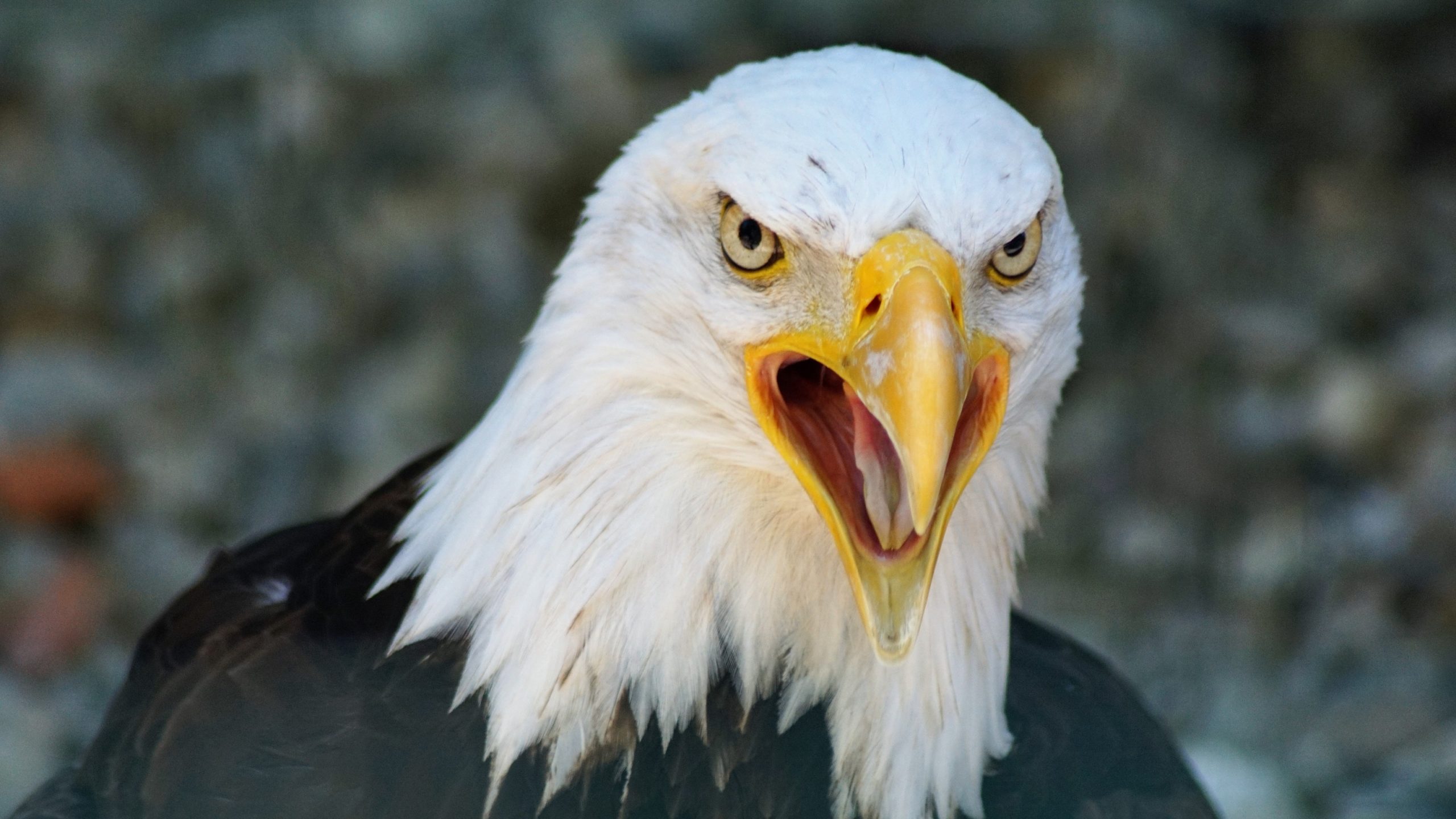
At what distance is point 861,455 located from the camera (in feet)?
4.47

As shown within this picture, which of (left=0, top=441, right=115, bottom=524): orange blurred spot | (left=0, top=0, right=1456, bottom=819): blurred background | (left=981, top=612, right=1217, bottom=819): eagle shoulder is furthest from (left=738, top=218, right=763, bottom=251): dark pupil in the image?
(left=0, top=441, right=115, bottom=524): orange blurred spot

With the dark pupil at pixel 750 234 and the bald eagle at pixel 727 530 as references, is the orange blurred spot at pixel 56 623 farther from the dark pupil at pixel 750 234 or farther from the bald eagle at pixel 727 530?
the dark pupil at pixel 750 234

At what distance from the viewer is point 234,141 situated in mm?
3199

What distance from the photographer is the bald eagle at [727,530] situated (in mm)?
1328

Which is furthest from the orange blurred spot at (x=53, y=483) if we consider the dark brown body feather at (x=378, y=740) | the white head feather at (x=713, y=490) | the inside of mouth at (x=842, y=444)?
the inside of mouth at (x=842, y=444)

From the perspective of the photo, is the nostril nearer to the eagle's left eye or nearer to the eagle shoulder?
the eagle's left eye

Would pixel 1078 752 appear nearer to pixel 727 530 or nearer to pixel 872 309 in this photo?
pixel 727 530

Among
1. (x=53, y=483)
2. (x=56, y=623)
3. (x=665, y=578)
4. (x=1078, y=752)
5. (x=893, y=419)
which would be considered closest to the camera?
(x=893, y=419)

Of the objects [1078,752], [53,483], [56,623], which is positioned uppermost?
[1078,752]

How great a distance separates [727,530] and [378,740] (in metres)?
0.39

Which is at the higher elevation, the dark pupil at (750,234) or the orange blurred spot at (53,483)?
the dark pupil at (750,234)

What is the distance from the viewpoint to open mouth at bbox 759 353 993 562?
131 centimetres

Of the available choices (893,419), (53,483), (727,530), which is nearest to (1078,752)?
(727,530)

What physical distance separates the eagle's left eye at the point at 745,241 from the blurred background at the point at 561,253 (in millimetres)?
1613
